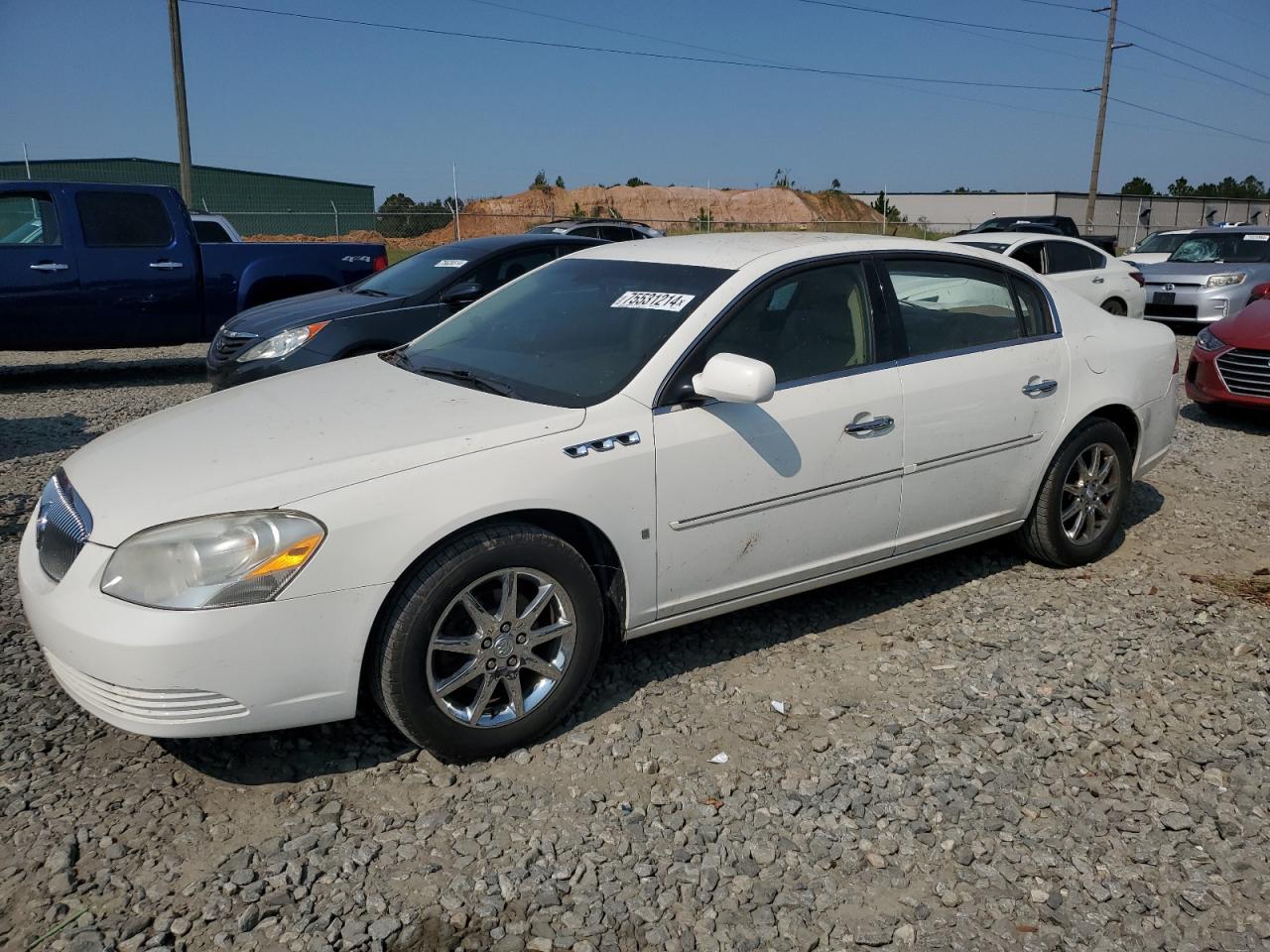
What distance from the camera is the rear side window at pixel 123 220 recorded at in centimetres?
981

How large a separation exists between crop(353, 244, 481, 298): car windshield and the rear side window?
2.91 meters

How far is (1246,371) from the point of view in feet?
26.7

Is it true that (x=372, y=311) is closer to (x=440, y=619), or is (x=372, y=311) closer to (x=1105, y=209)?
(x=440, y=619)

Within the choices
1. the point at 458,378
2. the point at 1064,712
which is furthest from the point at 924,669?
the point at 458,378

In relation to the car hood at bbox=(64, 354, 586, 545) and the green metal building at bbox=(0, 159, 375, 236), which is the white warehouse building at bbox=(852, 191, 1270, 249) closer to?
the green metal building at bbox=(0, 159, 375, 236)

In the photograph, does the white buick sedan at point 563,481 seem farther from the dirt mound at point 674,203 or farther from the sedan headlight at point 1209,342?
the dirt mound at point 674,203

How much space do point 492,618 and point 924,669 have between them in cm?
178

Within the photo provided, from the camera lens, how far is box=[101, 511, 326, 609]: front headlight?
9.29 ft

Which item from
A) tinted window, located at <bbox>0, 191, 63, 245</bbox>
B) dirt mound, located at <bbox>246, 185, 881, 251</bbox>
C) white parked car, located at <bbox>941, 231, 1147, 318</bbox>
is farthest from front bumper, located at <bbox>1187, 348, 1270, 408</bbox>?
dirt mound, located at <bbox>246, 185, 881, 251</bbox>

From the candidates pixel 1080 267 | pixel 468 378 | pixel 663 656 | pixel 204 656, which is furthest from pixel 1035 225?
pixel 204 656

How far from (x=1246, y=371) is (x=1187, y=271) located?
703cm

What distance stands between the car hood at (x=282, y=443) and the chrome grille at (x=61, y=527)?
0.14 feet

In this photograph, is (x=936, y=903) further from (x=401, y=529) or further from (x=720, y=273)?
(x=720, y=273)

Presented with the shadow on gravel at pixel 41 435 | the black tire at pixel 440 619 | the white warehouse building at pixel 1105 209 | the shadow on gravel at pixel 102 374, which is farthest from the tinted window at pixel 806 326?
the white warehouse building at pixel 1105 209
